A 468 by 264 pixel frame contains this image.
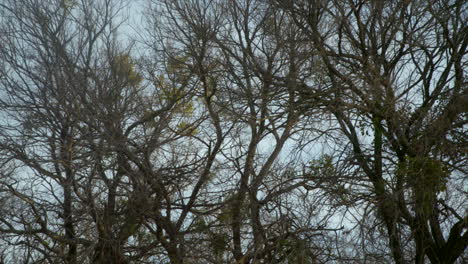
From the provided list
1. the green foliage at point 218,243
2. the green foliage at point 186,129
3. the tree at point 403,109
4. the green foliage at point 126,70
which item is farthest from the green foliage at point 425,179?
the green foliage at point 126,70

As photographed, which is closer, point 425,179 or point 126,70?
point 425,179

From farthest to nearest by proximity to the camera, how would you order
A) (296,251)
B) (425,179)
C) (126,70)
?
(126,70)
(296,251)
(425,179)

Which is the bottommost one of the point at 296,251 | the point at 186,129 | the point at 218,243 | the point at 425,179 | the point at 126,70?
the point at 296,251

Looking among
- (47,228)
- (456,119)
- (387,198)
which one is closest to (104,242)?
(47,228)

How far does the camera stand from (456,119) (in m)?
7.09

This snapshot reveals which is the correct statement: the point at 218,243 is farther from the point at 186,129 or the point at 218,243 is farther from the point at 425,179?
the point at 425,179

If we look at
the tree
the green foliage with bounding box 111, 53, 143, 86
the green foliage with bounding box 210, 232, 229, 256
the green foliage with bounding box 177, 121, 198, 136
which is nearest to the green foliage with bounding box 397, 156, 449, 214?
the tree

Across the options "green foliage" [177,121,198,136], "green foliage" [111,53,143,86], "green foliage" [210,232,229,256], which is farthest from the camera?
"green foliage" [177,121,198,136]

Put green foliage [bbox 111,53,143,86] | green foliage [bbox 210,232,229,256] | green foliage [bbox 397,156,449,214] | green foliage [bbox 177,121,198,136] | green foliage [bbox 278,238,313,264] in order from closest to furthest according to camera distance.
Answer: green foliage [bbox 397,156,449,214], green foliage [bbox 278,238,313,264], green foliage [bbox 210,232,229,256], green foliage [bbox 111,53,143,86], green foliage [bbox 177,121,198,136]

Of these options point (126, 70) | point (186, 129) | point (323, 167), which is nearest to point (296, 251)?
point (323, 167)

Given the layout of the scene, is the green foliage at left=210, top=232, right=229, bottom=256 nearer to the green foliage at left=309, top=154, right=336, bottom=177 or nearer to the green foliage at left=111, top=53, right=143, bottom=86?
the green foliage at left=309, top=154, right=336, bottom=177

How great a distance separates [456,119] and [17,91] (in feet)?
21.4

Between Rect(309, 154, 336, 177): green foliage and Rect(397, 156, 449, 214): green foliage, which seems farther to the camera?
Rect(309, 154, 336, 177): green foliage

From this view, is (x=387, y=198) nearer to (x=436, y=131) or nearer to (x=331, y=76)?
(x=436, y=131)
